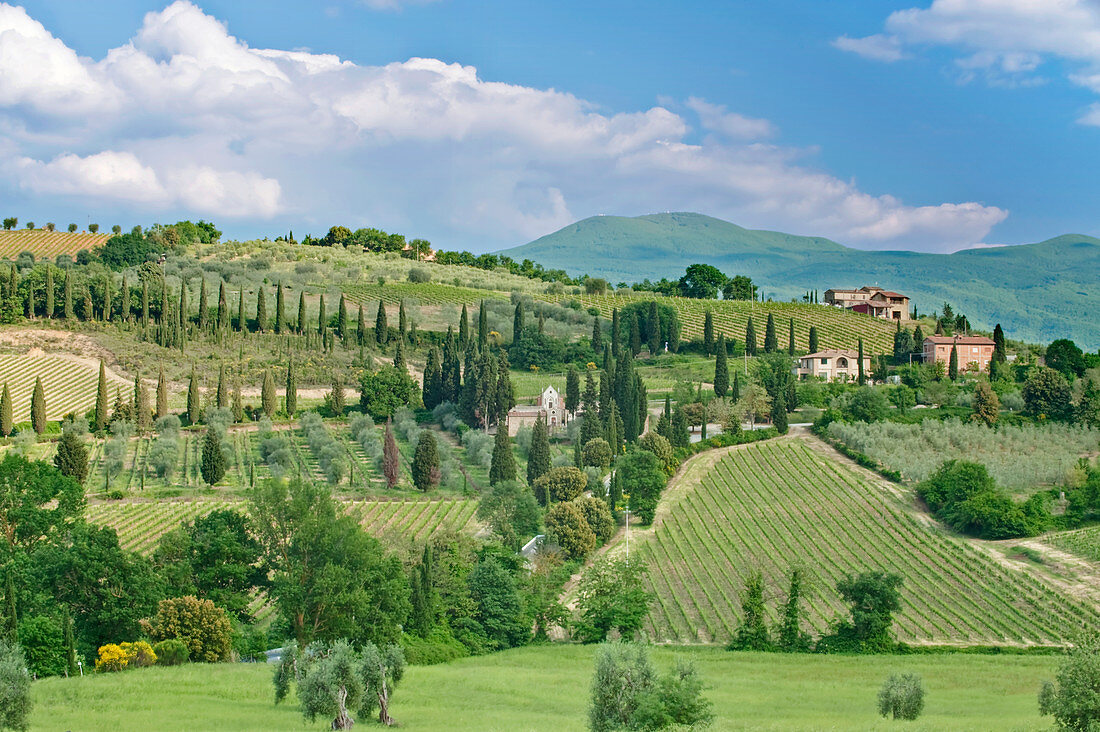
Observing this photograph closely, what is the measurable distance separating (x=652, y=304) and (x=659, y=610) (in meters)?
61.8

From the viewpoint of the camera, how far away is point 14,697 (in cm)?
2589

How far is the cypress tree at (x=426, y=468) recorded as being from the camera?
229 ft

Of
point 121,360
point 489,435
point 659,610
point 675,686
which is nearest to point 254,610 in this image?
point 659,610

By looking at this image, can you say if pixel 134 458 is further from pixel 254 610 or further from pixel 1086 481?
pixel 1086 481

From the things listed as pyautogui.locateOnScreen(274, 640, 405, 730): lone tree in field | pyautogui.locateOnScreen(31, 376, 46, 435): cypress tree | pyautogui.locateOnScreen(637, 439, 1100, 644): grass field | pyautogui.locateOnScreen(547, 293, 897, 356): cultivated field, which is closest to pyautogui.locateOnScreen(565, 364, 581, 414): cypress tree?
pyautogui.locateOnScreen(637, 439, 1100, 644): grass field

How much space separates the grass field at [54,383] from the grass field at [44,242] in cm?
5685

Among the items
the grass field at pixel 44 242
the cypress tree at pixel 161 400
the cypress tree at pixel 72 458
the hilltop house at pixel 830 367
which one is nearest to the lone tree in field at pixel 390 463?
the cypress tree at pixel 72 458

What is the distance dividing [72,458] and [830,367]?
2395 inches

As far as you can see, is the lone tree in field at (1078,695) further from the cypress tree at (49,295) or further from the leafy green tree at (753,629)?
the cypress tree at (49,295)

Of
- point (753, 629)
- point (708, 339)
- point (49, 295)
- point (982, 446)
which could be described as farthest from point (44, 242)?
point (753, 629)

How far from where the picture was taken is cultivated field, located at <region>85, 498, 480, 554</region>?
57.5m

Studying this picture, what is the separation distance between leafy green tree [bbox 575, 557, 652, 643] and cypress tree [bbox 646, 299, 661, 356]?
5865 cm

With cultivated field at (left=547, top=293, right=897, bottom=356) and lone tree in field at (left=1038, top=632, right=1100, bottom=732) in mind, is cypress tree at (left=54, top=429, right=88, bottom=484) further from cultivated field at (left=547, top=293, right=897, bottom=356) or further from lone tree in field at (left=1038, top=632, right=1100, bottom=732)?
cultivated field at (left=547, top=293, right=897, bottom=356)

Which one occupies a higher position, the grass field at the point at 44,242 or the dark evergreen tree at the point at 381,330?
the grass field at the point at 44,242
